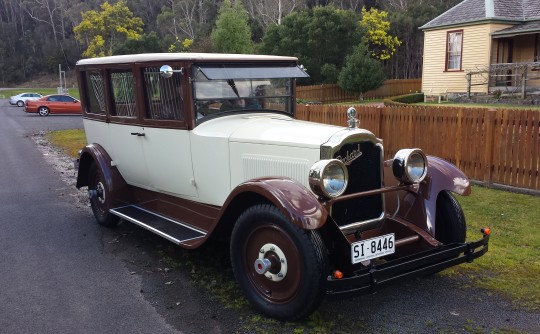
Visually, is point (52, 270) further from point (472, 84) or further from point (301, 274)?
point (472, 84)

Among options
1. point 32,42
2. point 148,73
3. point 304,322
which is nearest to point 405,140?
point 148,73

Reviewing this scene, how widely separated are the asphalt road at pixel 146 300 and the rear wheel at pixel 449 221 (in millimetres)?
405

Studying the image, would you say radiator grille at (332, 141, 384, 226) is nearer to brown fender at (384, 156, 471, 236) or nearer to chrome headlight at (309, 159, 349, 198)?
chrome headlight at (309, 159, 349, 198)

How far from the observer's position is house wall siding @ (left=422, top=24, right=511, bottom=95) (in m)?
22.1

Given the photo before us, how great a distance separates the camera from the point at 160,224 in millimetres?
5180

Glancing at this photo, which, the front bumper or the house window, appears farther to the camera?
the house window

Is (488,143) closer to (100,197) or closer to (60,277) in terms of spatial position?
(100,197)

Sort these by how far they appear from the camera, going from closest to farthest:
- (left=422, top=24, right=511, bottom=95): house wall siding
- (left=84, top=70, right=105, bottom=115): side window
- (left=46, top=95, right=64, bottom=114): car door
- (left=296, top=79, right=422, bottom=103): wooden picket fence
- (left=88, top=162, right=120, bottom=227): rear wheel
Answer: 1. (left=88, top=162, right=120, bottom=227): rear wheel
2. (left=84, top=70, right=105, bottom=115): side window
3. (left=422, top=24, right=511, bottom=95): house wall siding
4. (left=296, top=79, right=422, bottom=103): wooden picket fence
5. (left=46, top=95, right=64, bottom=114): car door

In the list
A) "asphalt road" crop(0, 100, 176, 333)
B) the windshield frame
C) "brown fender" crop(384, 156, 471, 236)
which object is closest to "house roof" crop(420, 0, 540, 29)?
the windshield frame

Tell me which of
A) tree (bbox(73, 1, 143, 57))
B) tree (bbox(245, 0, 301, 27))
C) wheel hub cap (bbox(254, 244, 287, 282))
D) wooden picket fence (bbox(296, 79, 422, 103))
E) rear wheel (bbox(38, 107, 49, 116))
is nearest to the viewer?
wheel hub cap (bbox(254, 244, 287, 282))

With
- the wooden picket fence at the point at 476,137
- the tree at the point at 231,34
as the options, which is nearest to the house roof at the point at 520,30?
the wooden picket fence at the point at 476,137

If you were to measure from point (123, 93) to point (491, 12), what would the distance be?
20.9 m

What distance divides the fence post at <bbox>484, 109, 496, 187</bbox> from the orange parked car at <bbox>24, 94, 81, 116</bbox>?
86.6ft

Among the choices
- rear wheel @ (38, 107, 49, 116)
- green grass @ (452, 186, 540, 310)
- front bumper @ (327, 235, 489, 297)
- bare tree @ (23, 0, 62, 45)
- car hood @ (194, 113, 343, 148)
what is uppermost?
bare tree @ (23, 0, 62, 45)
